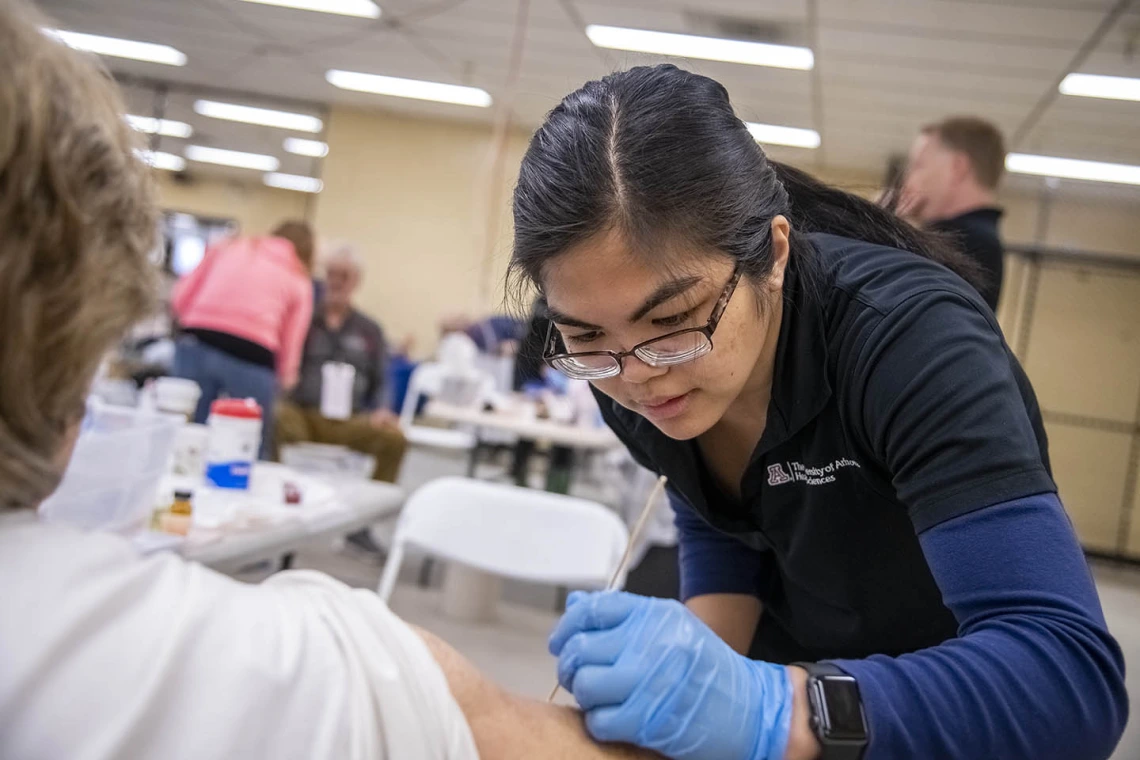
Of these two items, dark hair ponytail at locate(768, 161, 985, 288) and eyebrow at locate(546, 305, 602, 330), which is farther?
dark hair ponytail at locate(768, 161, 985, 288)

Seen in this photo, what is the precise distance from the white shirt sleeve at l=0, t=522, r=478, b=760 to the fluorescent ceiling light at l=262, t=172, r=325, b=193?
530 inches

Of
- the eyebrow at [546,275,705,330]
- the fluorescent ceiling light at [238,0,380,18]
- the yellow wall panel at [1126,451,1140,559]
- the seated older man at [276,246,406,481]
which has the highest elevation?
the fluorescent ceiling light at [238,0,380,18]

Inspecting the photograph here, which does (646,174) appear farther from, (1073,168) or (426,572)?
(1073,168)

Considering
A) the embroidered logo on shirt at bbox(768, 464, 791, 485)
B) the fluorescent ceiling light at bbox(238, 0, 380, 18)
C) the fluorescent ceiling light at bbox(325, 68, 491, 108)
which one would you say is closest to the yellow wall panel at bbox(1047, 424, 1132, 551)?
the fluorescent ceiling light at bbox(325, 68, 491, 108)

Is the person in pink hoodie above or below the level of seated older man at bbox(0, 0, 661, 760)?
below

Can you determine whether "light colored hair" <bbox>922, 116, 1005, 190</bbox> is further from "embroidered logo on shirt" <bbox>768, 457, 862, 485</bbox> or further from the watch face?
the watch face

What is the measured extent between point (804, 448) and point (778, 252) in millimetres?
200

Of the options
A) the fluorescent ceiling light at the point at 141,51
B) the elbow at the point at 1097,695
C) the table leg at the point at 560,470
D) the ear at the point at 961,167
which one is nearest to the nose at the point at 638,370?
the elbow at the point at 1097,695

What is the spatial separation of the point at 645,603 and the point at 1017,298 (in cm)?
810

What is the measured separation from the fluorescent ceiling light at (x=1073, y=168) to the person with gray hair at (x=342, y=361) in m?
4.69

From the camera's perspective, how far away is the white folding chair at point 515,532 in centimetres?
225

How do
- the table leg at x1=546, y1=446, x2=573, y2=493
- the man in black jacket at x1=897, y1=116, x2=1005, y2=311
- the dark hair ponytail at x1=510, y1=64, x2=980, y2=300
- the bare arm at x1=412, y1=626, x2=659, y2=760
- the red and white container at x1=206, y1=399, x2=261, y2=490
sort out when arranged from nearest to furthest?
the bare arm at x1=412, y1=626, x2=659, y2=760, the dark hair ponytail at x1=510, y1=64, x2=980, y2=300, the red and white container at x1=206, y1=399, x2=261, y2=490, the man in black jacket at x1=897, y1=116, x2=1005, y2=311, the table leg at x1=546, y1=446, x2=573, y2=493

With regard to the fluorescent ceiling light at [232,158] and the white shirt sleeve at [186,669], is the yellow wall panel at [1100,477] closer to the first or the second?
the white shirt sleeve at [186,669]

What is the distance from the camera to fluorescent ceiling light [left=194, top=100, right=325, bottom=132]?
30.6 ft
